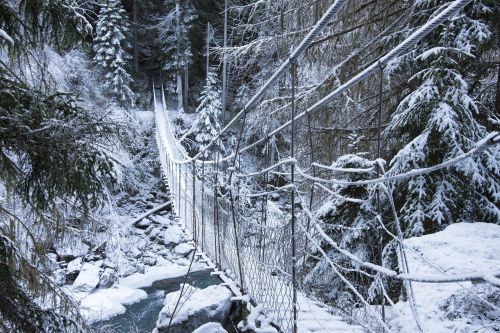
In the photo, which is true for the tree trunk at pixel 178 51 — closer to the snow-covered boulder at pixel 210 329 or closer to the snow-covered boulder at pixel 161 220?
→ the snow-covered boulder at pixel 161 220

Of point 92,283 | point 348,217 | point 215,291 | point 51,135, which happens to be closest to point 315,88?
point 348,217

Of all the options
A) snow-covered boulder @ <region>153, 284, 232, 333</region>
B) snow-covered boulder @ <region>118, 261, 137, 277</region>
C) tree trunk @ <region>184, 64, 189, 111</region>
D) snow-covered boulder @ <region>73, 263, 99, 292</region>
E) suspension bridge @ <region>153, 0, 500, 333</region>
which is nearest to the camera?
suspension bridge @ <region>153, 0, 500, 333</region>

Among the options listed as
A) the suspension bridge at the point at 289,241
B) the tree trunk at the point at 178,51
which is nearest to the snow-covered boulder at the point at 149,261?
the suspension bridge at the point at 289,241

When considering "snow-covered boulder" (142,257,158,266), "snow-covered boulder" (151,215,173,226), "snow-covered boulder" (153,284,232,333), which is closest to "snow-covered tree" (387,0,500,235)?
"snow-covered boulder" (153,284,232,333)

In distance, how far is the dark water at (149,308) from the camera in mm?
4888

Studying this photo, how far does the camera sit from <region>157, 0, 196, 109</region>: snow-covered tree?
520 inches

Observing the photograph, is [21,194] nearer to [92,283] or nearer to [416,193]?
[416,193]

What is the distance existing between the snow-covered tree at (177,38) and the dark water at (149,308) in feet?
25.5

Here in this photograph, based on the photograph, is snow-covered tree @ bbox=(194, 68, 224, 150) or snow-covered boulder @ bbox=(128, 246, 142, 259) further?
snow-covered tree @ bbox=(194, 68, 224, 150)

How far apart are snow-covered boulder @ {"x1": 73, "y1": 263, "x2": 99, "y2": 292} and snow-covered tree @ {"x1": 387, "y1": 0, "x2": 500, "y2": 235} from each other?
5.44m

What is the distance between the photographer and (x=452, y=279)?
0.54 metres

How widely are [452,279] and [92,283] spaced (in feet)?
21.9

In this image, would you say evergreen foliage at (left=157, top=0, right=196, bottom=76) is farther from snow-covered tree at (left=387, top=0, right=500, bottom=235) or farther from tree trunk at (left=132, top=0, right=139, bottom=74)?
snow-covered tree at (left=387, top=0, right=500, bottom=235)

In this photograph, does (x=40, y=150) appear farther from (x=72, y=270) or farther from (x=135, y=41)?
(x=135, y=41)
